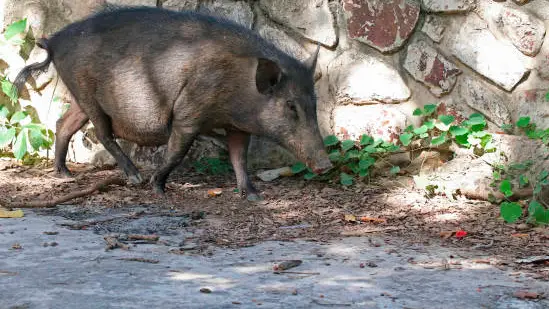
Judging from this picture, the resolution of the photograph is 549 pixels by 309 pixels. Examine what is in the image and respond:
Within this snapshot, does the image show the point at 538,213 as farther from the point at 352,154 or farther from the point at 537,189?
the point at 352,154

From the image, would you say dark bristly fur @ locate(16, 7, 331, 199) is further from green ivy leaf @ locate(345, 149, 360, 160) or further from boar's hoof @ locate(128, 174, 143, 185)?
green ivy leaf @ locate(345, 149, 360, 160)

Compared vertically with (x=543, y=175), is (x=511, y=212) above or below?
below

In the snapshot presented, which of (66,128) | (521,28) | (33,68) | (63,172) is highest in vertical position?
(521,28)

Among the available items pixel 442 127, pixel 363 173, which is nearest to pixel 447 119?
pixel 442 127

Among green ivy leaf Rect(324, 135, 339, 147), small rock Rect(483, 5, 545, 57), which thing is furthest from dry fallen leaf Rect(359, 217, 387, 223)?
small rock Rect(483, 5, 545, 57)

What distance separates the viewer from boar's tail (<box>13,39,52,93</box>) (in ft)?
19.1

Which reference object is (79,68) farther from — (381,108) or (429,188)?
(429,188)

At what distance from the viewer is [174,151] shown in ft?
18.1

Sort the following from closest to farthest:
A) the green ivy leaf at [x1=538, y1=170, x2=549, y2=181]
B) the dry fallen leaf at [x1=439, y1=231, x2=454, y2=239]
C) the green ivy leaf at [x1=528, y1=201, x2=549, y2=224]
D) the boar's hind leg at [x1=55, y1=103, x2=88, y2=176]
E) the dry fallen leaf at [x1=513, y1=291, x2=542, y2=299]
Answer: the dry fallen leaf at [x1=513, y1=291, x2=542, y2=299] → the dry fallen leaf at [x1=439, y1=231, x2=454, y2=239] → the green ivy leaf at [x1=528, y1=201, x2=549, y2=224] → the green ivy leaf at [x1=538, y1=170, x2=549, y2=181] → the boar's hind leg at [x1=55, y1=103, x2=88, y2=176]

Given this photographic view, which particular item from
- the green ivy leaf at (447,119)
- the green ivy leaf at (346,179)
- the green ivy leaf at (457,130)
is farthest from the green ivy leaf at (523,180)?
the green ivy leaf at (346,179)

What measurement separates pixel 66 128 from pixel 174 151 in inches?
47.1

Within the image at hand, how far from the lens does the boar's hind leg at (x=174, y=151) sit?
5449 millimetres

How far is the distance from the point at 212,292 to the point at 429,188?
2621mm

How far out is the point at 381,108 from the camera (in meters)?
5.97
